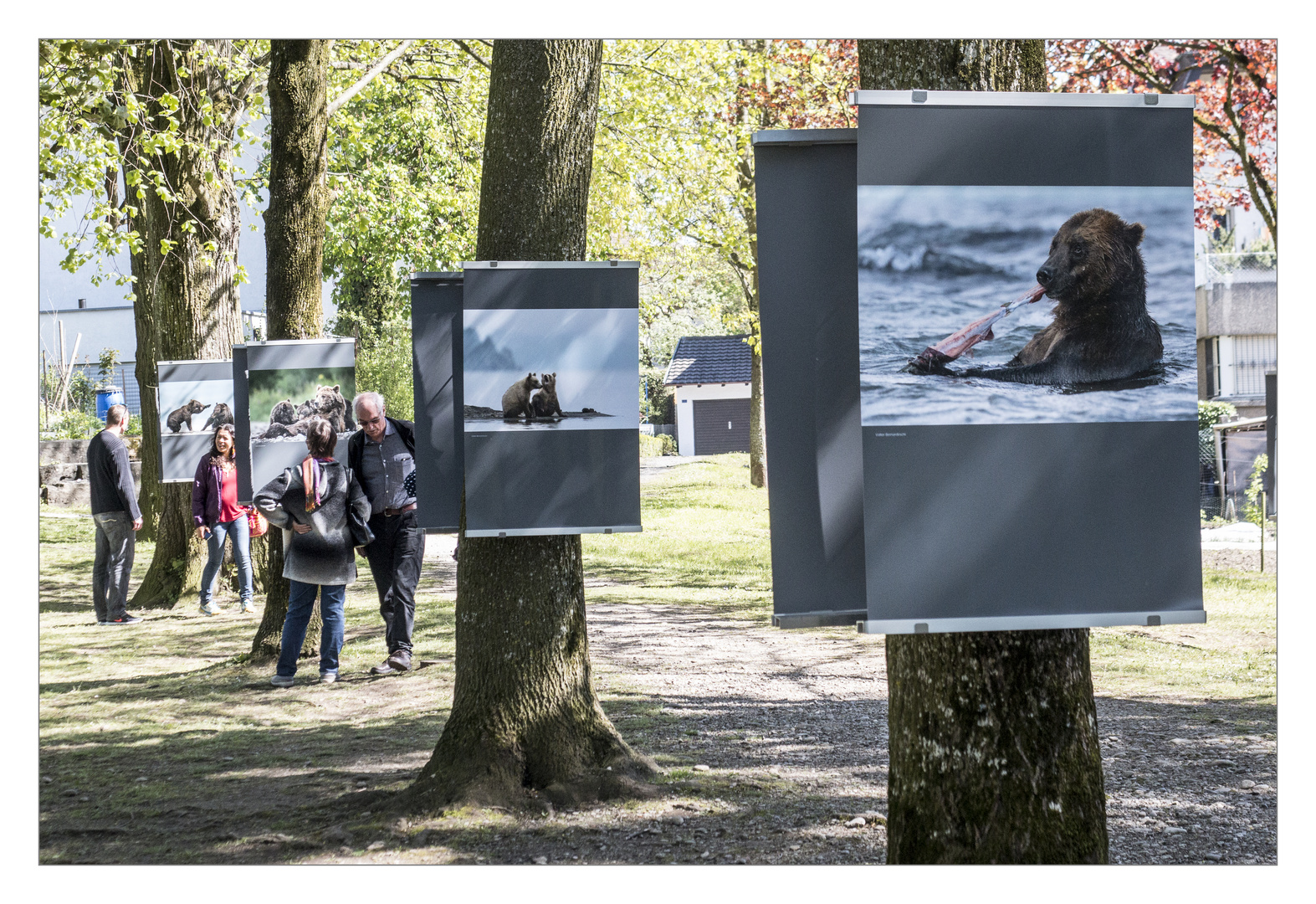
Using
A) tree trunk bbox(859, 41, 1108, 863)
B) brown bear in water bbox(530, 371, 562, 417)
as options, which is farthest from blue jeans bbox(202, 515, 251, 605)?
tree trunk bbox(859, 41, 1108, 863)

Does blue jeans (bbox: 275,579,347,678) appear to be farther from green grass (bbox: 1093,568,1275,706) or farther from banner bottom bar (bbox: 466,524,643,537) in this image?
green grass (bbox: 1093,568,1275,706)

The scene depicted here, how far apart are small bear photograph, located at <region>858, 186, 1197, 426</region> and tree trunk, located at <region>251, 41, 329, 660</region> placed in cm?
702

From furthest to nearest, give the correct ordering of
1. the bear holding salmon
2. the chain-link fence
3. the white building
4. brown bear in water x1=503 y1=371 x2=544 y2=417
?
the white building
the chain-link fence
brown bear in water x1=503 y1=371 x2=544 y2=417
the bear holding salmon

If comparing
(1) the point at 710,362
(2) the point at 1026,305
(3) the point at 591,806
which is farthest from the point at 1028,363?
(1) the point at 710,362

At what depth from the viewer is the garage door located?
57.4m

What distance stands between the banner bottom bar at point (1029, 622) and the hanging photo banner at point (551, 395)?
7.77 ft

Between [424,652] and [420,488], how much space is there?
3.93 meters

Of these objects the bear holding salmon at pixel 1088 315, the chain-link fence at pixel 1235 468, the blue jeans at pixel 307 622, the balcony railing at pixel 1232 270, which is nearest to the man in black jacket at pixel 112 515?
the blue jeans at pixel 307 622

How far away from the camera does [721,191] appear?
20812 mm

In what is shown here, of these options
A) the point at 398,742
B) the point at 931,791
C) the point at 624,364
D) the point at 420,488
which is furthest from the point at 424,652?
the point at 931,791

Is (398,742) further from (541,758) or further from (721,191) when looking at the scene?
(721,191)

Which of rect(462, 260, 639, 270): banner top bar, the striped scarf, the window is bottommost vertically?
the striped scarf

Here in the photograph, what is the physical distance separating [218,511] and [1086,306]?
9852 millimetres

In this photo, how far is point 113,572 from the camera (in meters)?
11.6
